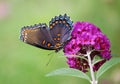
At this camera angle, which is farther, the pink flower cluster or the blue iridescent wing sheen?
the blue iridescent wing sheen

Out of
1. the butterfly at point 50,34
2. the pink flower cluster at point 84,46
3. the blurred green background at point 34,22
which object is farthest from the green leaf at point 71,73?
the blurred green background at point 34,22

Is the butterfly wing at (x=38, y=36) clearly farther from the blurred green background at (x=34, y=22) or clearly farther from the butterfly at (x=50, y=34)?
the blurred green background at (x=34, y=22)

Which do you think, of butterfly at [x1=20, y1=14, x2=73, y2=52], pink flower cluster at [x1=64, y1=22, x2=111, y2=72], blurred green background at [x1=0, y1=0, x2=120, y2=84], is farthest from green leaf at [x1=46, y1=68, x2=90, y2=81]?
blurred green background at [x1=0, y1=0, x2=120, y2=84]

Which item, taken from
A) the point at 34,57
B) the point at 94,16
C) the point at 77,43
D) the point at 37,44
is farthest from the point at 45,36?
the point at 94,16

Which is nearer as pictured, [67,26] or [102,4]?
[67,26]

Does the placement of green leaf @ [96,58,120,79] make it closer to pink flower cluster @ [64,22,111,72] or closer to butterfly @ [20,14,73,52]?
pink flower cluster @ [64,22,111,72]

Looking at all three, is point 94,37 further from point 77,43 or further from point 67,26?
point 67,26

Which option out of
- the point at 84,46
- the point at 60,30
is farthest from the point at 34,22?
the point at 84,46
